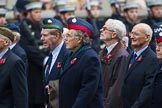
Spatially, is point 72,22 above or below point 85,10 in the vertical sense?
above

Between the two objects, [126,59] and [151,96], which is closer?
[151,96]

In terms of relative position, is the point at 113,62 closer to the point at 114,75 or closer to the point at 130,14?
the point at 114,75

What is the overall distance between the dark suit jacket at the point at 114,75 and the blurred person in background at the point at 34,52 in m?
3.80

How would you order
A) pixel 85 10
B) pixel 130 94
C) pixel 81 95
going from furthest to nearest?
pixel 85 10
pixel 130 94
pixel 81 95

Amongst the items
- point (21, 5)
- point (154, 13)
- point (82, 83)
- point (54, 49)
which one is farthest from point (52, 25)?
point (154, 13)

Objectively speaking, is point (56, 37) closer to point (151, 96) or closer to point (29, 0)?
point (151, 96)

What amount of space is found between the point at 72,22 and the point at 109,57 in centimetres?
144

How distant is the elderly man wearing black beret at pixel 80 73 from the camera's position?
38.5 ft

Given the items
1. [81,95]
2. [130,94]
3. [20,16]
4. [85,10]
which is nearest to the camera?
[81,95]

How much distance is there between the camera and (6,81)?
1210cm

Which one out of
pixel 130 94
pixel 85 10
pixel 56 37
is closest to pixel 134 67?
pixel 130 94

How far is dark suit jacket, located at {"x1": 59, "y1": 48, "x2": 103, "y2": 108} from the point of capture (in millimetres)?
11727

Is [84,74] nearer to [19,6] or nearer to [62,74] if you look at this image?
[62,74]

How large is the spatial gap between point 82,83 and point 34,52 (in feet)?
18.8
